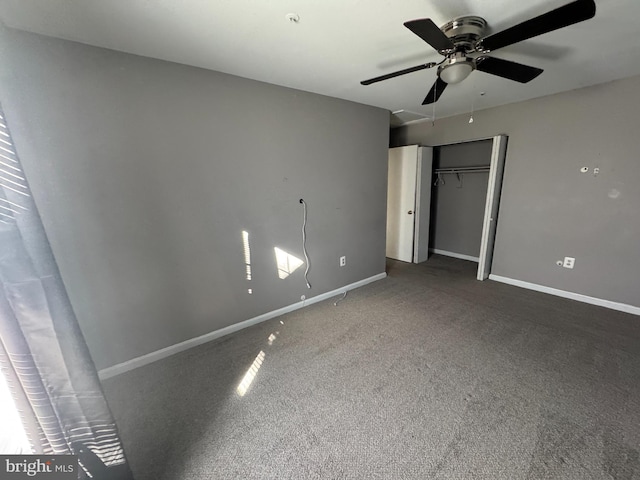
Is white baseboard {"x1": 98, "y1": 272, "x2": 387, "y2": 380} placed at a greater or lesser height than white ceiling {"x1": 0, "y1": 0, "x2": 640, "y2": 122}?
lesser

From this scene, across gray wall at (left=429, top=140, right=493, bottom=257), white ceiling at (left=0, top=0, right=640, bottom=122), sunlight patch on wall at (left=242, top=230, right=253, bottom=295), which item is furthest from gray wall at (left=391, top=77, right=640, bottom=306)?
sunlight patch on wall at (left=242, top=230, right=253, bottom=295)

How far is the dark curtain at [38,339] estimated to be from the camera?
809 mm

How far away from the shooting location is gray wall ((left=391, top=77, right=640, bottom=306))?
2.60 metres

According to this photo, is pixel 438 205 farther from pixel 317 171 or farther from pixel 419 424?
pixel 419 424

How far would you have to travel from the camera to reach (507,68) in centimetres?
168

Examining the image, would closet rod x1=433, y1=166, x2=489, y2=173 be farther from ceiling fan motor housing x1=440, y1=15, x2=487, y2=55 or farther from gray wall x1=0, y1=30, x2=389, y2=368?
ceiling fan motor housing x1=440, y1=15, x2=487, y2=55

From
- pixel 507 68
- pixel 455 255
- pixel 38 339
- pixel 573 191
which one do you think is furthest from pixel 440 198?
pixel 38 339

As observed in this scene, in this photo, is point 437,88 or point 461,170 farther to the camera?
point 461,170

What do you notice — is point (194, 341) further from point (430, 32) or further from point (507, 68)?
point (507, 68)

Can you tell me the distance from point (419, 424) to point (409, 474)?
308mm

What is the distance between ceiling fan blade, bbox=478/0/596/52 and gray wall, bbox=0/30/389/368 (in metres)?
1.74

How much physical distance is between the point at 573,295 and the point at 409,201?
94.6 inches

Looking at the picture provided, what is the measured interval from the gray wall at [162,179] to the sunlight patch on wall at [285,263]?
73 mm

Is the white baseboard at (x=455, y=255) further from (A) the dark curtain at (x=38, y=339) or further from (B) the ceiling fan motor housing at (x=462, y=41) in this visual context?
(A) the dark curtain at (x=38, y=339)
